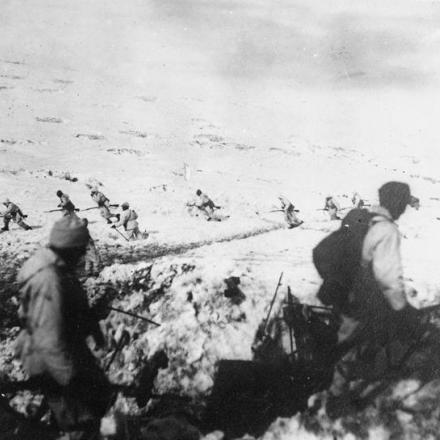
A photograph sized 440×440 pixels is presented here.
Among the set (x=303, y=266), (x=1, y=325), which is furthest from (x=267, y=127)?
(x=1, y=325)

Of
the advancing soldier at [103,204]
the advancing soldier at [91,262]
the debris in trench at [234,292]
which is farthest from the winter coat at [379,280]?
the advancing soldier at [103,204]

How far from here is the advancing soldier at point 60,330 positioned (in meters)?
2.57

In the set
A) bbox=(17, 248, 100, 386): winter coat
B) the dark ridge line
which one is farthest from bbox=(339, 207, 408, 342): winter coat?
the dark ridge line

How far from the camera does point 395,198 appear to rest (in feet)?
10.9

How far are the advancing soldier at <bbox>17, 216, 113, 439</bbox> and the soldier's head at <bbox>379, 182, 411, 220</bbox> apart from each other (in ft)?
8.21

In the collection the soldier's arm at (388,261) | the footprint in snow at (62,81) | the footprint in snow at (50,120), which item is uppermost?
the footprint in snow at (62,81)

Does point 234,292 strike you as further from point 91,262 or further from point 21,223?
point 21,223

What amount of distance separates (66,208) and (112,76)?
41.1 meters

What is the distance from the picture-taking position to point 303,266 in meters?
7.20

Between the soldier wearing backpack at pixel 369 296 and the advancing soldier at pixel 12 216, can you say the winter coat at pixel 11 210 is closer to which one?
the advancing soldier at pixel 12 216

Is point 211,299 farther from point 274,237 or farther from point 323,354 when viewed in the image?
point 274,237

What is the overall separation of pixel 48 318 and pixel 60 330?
12 centimetres

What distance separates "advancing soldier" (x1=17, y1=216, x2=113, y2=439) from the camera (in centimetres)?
257

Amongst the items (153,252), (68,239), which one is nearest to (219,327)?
(68,239)
